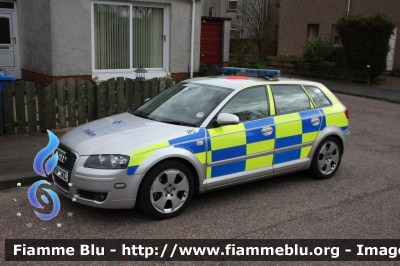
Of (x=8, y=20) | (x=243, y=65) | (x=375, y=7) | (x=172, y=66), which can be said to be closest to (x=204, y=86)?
(x=172, y=66)

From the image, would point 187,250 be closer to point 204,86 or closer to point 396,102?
point 204,86

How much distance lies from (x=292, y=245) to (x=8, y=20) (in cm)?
1182

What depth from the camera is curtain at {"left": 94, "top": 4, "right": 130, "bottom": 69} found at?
12.0 metres

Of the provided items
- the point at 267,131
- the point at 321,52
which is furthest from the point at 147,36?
the point at 321,52

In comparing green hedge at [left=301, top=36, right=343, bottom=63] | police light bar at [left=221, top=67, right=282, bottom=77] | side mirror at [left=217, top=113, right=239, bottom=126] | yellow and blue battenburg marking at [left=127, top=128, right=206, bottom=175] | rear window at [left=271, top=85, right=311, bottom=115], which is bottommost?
yellow and blue battenburg marking at [left=127, top=128, right=206, bottom=175]

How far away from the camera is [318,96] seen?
20.8ft

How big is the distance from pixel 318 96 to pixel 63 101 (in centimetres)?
461

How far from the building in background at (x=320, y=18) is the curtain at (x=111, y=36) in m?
12.7

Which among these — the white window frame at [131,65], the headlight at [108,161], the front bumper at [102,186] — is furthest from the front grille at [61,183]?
the white window frame at [131,65]

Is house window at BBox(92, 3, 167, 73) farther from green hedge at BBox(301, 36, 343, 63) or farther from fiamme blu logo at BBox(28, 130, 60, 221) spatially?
green hedge at BBox(301, 36, 343, 63)

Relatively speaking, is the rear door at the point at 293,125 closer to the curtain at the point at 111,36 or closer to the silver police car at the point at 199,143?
the silver police car at the point at 199,143

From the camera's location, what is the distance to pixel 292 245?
4.20 m

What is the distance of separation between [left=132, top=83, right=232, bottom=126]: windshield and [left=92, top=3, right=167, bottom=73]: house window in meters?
6.71

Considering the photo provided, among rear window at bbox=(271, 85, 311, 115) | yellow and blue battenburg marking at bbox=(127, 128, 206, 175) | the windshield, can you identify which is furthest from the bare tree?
yellow and blue battenburg marking at bbox=(127, 128, 206, 175)
